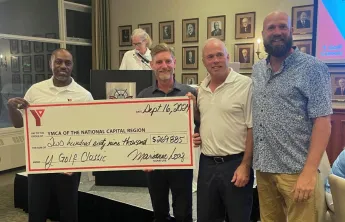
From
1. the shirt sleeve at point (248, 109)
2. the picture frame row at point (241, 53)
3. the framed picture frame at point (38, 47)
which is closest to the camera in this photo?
the shirt sleeve at point (248, 109)

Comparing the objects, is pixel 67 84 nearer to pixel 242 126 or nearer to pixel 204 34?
pixel 242 126

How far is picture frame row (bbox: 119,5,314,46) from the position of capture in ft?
15.0

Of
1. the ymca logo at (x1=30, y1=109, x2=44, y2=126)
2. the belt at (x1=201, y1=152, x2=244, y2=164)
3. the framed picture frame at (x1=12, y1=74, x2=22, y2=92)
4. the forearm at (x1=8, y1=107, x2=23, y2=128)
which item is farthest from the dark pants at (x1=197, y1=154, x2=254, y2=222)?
the framed picture frame at (x1=12, y1=74, x2=22, y2=92)

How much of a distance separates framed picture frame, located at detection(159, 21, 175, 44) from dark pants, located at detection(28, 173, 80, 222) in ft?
13.2

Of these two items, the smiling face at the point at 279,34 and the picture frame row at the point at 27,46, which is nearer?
the smiling face at the point at 279,34

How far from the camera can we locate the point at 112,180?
3.39m

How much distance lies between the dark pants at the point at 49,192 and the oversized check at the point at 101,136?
11 cm

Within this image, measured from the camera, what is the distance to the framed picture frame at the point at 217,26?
523 cm

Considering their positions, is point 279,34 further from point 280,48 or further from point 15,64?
point 15,64

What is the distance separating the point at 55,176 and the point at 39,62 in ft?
14.0

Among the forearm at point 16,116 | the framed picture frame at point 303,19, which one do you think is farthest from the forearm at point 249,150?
the framed picture frame at point 303,19

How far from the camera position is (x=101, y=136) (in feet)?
6.40

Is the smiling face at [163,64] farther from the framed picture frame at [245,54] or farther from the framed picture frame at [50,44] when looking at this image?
the framed picture frame at [50,44]

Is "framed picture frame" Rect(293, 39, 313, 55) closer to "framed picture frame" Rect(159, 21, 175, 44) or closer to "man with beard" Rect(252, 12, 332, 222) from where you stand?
"framed picture frame" Rect(159, 21, 175, 44)
